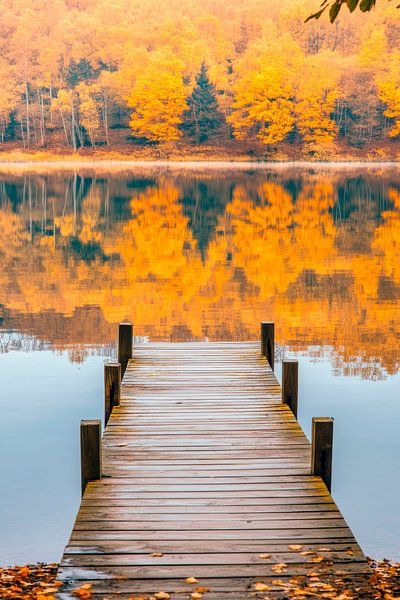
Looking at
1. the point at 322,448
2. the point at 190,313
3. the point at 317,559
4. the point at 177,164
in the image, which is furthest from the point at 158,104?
the point at 317,559

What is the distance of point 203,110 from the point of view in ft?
305

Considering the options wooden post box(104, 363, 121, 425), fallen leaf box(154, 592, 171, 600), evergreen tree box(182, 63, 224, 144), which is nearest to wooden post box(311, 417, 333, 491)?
fallen leaf box(154, 592, 171, 600)

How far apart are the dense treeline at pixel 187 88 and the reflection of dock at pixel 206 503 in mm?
80604

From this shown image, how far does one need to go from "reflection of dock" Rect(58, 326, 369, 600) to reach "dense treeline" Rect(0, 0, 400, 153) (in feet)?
264

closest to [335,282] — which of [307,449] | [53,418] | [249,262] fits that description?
[249,262]

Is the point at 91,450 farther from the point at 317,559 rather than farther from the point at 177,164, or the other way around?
the point at 177,164

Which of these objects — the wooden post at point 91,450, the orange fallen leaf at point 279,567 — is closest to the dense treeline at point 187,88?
the wooden post at point 91,450

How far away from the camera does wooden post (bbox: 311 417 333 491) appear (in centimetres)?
681

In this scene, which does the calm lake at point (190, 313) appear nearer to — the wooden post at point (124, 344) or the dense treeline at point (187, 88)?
the wooden post at point (124, 344)

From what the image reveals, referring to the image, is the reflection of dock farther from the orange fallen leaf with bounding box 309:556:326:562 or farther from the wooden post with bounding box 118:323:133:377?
the wooden post with bounding box 118:323:133:377

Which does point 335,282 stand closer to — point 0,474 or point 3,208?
point 0,474

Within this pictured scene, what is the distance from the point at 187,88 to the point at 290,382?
87.3 m

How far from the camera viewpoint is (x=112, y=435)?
8070mm

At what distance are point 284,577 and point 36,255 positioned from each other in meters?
22.4
